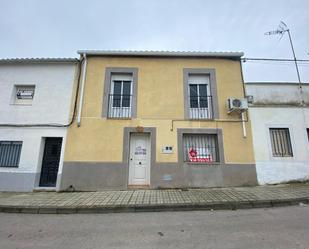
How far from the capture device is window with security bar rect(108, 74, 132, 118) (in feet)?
26.1

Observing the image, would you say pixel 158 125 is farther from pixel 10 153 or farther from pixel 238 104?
pixel 10 153

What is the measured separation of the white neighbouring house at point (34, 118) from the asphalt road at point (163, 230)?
2625mm

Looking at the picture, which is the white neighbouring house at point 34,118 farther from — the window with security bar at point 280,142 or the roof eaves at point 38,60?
the window with security bar at point 280,142

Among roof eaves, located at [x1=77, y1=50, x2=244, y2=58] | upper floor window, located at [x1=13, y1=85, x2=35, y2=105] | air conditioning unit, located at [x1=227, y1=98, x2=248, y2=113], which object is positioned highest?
roof eaves, located at [x1=77, y1=50, x2=244, y2=58]

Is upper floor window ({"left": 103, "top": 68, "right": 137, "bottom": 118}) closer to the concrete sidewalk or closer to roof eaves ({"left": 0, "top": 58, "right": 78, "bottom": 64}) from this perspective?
roof eaves ({"left": 0, "top": 58, "right": 78, "bottom": 64})

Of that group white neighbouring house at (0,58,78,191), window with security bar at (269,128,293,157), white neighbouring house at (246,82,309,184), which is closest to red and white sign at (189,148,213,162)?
white neighbouring house at (246,82,309,184)

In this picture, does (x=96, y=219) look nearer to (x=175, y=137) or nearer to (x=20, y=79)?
(x=175, y=137)

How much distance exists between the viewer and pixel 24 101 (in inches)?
317

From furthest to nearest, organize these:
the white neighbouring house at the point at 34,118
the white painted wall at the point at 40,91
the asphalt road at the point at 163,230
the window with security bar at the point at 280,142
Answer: the white painted wall at the point at 40,91, the window with security bar at the point at 280,142, the white neighbouring house at the point at 34,118, the asphalt road at the point at 163,230

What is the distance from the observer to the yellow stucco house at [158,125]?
7223 millimetres

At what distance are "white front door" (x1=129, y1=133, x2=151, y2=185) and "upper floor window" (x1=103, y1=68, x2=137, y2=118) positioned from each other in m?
1.06

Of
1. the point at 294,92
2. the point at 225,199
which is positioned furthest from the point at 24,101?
the point at 294,92

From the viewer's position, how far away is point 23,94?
322 inches

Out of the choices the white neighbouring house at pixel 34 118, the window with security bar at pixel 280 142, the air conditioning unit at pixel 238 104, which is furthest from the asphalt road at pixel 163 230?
the air conditioning unit at pixel 238 104
